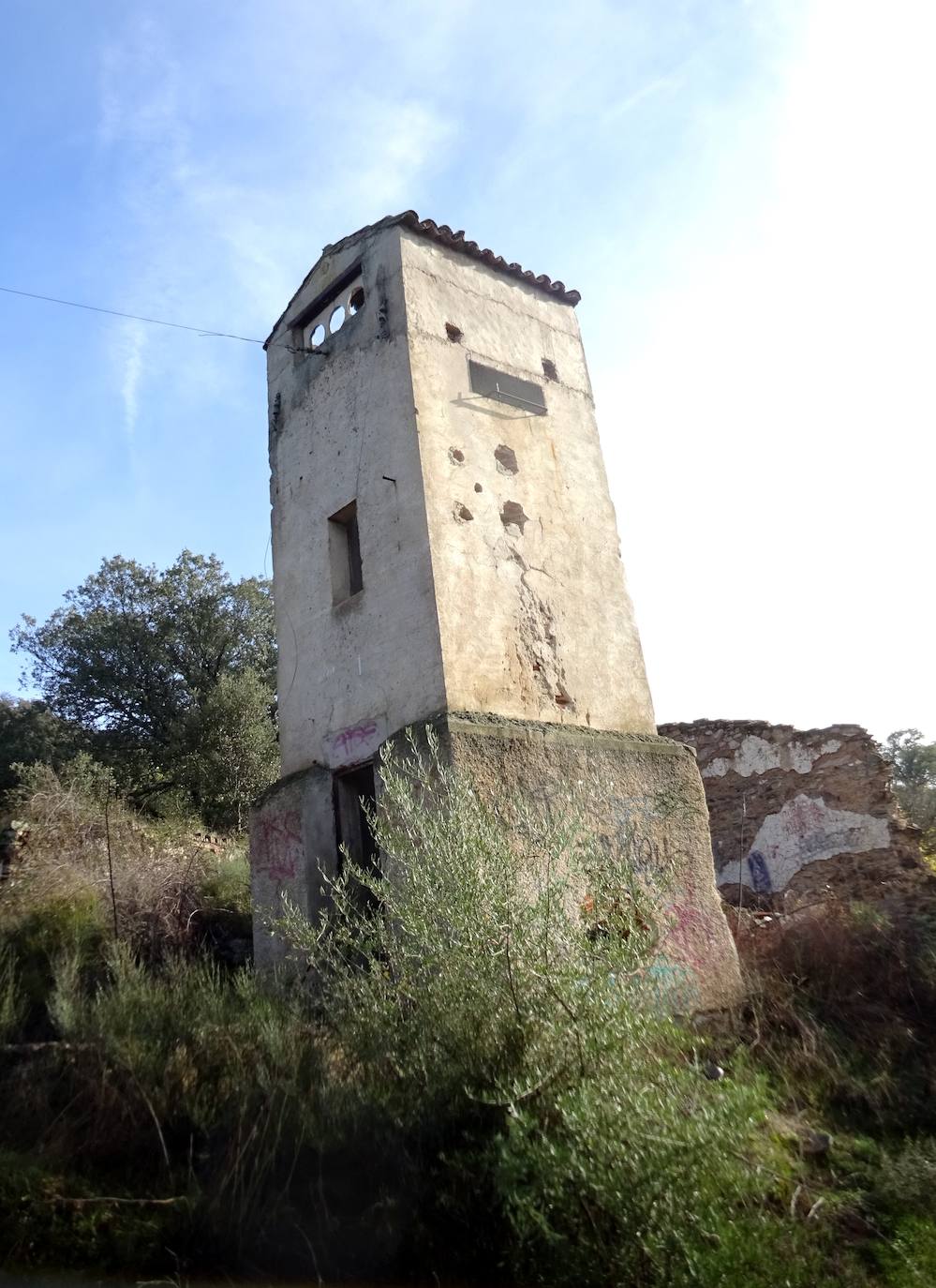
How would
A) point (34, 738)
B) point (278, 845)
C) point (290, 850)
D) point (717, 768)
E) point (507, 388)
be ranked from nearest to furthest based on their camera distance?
point (290, 850)
point (278, 845)
point (507, 388)
point (717, 768)
point (34, 738)

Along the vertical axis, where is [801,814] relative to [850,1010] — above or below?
above

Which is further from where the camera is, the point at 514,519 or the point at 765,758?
the point at 765,758

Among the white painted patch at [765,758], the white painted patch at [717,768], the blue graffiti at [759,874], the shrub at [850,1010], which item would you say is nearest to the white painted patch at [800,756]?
the white painted patch at [765,758]

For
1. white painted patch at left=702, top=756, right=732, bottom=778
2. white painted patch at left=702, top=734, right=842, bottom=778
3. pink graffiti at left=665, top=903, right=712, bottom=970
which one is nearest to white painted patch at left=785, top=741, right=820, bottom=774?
white painted patch at left=702, top=734, right=842, bottom=778

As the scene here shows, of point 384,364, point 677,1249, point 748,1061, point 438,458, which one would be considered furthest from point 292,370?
point 677,1249

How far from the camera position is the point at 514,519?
7.66 m

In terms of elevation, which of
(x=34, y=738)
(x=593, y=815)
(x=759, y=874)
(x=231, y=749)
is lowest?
(x=759, y=874)

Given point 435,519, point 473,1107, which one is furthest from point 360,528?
point 473,1107

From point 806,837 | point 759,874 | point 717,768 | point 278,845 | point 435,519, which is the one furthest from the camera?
point 717,768

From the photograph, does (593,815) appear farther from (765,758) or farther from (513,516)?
(765,758)

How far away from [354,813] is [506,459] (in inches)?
132

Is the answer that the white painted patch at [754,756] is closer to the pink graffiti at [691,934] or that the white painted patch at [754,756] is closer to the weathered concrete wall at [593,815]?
the weathered concrete wall at [593,815]

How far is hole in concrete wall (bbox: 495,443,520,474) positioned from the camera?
7.84m

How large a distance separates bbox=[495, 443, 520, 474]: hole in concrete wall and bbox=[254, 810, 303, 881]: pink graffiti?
3456 millimetres
